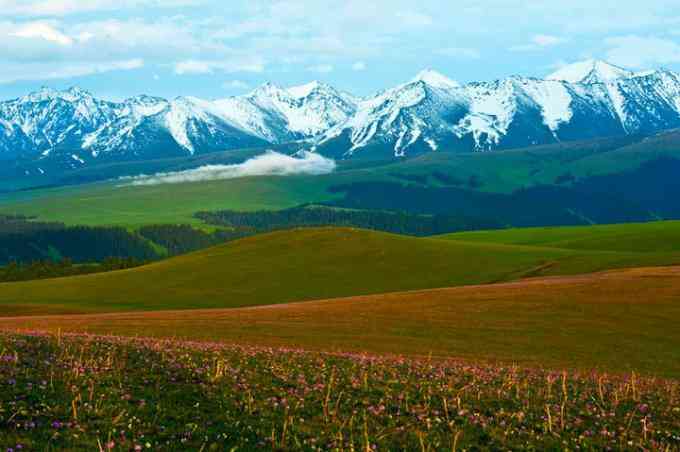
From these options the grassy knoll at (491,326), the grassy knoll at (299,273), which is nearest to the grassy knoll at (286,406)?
the grassy knoll at (491,326)

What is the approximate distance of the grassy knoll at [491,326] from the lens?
4116 cm

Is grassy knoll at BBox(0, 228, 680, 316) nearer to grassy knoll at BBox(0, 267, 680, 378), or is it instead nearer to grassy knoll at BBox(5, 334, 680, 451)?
grassy knoll at BBox(0, 267, 680, 378)

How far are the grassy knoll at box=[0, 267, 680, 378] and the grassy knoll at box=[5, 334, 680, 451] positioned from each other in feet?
44.3

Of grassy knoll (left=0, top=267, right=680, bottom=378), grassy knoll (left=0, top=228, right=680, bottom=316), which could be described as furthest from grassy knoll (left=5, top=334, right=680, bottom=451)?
grassy knoll (left=0, top=228, right=680, bottom=316)

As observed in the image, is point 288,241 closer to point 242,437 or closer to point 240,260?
point 240,260

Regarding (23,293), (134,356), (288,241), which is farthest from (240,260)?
(134,356)

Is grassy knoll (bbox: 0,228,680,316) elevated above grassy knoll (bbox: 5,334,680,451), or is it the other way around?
grassy knoll (bbox: 5,334,680,451)

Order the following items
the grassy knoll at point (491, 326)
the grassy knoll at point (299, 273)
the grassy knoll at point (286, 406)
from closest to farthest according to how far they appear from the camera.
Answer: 1. the grassy knoll at point (286, 406)
2. the grassy knoll at point (491, 326)
3. the grassy knoll at point (299, 273)

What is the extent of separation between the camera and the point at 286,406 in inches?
794

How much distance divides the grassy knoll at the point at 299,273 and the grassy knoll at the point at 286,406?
73481mm

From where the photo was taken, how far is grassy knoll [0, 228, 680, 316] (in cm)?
10438

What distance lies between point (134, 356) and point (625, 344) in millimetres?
31471

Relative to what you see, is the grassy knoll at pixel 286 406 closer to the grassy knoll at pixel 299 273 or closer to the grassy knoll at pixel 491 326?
the grassy knoll at pixel 491 326

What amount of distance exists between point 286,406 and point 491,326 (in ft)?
108
